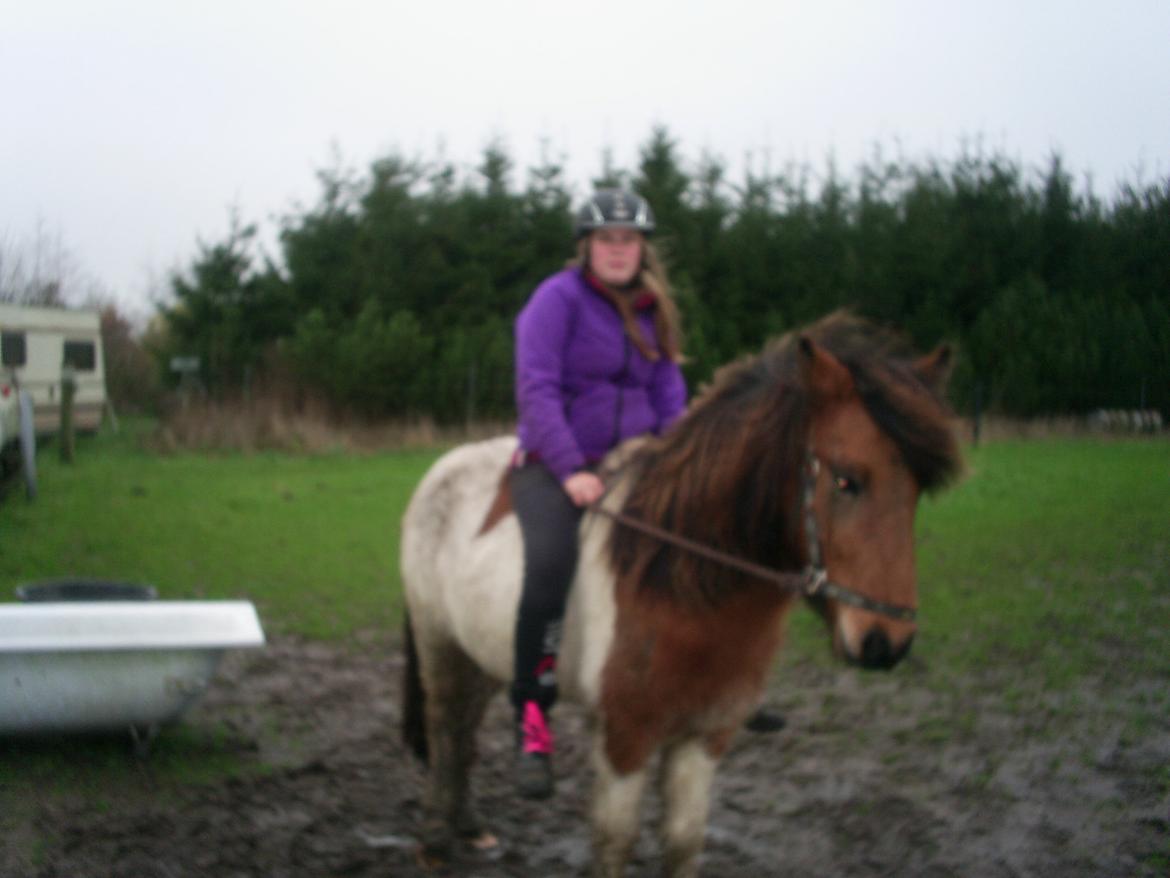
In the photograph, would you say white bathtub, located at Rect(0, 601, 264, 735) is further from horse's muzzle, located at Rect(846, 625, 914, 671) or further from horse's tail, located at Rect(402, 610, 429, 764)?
horse's muzzle, located at Rect(846, 625, 914, 671)

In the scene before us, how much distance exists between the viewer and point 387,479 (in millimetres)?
15695

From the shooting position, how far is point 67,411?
52.9 ft

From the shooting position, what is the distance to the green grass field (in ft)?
25.0

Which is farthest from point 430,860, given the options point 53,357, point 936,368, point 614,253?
point 53,357

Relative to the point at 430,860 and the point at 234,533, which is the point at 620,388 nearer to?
the point at 430,860

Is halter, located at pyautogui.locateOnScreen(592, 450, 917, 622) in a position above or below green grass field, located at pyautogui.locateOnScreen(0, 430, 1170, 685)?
above

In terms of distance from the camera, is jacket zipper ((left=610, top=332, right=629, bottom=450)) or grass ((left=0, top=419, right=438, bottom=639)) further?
grass ((left=0, top=419, right=438, bottom=639))

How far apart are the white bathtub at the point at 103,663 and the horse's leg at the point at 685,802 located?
2267 mm

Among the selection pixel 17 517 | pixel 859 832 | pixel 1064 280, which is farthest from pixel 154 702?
pixel 1064 280

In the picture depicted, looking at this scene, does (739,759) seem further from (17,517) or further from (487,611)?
(17,517)

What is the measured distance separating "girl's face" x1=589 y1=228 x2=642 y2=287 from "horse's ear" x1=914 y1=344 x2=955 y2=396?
1.00m

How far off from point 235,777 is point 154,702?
48cm

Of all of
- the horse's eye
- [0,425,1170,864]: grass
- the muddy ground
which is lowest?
the muddy ground


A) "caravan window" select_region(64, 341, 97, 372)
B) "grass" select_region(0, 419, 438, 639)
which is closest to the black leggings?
"grass" select_region(0, 419, 438, 639)
